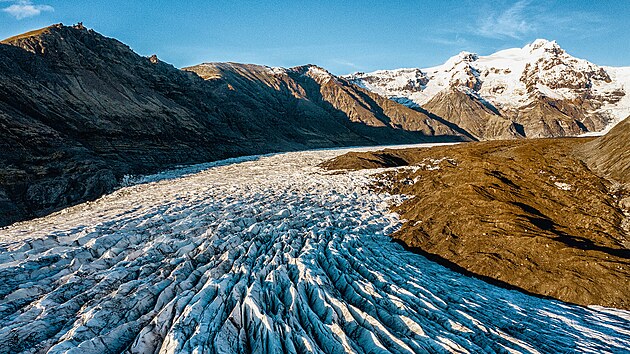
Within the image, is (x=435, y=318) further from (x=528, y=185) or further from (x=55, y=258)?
(x=528, y=185)

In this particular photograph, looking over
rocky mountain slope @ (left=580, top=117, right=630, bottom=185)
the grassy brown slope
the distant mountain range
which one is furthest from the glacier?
the distant mountain range

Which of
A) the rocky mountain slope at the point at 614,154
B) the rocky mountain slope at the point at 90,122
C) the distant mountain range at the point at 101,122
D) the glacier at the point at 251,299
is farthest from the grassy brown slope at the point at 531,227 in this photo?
the rocky mountain slope at the point at 90,122

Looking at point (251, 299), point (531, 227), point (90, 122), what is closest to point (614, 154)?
point (531, 227)

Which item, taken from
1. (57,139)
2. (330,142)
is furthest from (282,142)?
(57,139)

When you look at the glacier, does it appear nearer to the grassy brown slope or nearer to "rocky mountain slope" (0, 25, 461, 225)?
the grassy brown slope

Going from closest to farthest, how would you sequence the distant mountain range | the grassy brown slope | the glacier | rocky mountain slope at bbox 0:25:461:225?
1. the glacier
2. the grassy brown slope
3. rocky mountain slope at bbox 0:25:461:225
4. the distant mountain range

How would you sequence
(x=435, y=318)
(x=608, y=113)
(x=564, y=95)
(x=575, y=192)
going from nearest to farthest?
(x=435, y=318)
(x=575, y=192)
(x=608, y=113)
(x=564, y=95)
